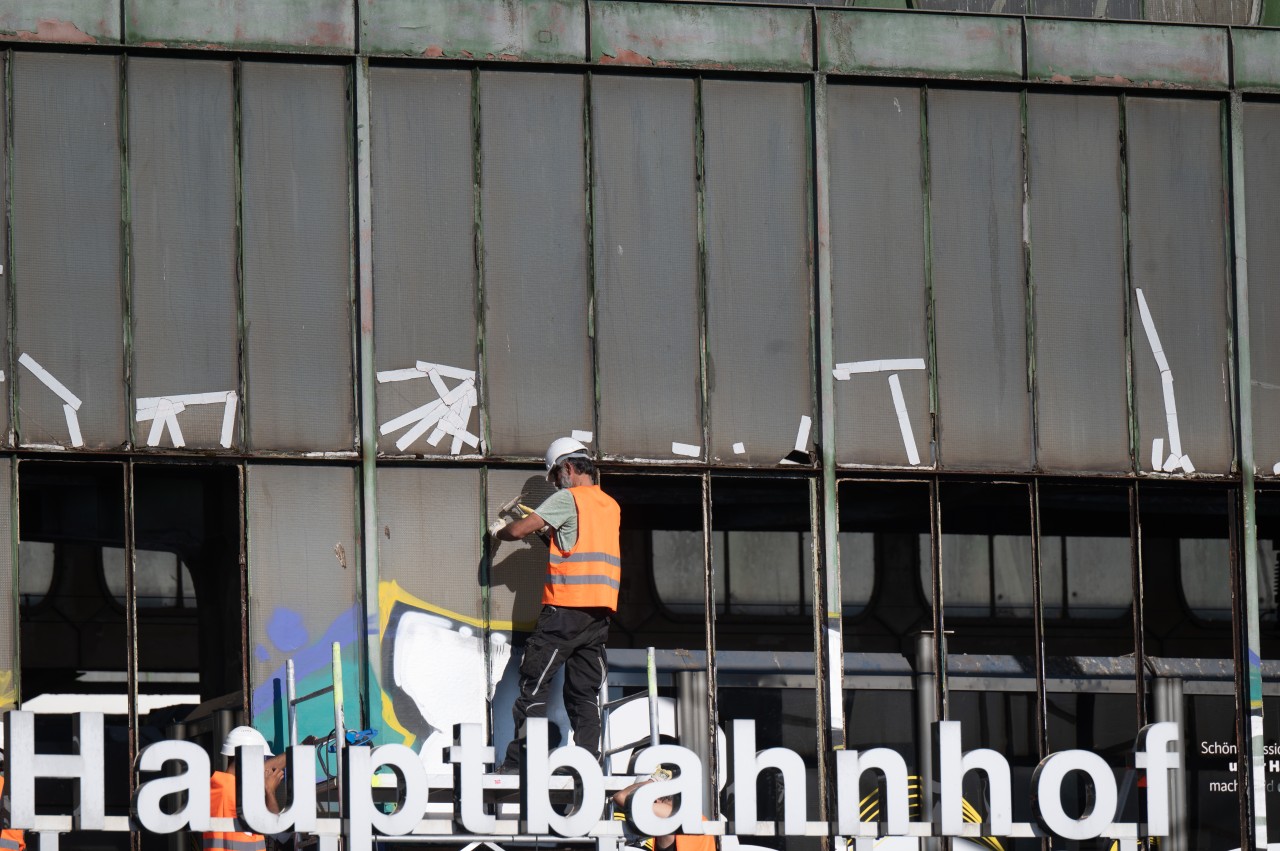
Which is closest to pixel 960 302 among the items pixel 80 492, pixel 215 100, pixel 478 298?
pixel 478 298

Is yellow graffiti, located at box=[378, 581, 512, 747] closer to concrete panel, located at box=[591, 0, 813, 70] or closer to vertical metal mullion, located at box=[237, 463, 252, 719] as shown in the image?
vertical metal mullion, located at box=[237, 463, 252, 719]

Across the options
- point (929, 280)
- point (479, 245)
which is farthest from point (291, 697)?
point (929, 280)

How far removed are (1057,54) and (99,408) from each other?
8.16 m

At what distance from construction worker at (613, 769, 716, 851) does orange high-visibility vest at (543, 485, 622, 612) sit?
129cm

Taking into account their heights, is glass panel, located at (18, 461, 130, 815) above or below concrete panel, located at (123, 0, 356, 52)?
below

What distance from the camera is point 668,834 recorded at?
13.0 metres

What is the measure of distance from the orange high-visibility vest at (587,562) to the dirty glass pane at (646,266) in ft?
3.25

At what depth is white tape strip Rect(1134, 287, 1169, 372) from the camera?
15289mm

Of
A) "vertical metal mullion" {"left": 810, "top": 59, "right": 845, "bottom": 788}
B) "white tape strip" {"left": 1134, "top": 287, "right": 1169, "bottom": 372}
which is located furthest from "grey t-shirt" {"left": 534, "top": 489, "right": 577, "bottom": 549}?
"white tape strip" {"left": 1134, "top": 287, "right": 1169, "bottom": 372}

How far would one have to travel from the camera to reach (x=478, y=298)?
47.4 feet

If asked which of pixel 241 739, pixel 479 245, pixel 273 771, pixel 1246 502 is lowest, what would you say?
pixel 273 771

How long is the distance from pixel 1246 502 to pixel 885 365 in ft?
10.5

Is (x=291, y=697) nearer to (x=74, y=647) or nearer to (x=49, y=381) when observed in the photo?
(x=49, y=381)

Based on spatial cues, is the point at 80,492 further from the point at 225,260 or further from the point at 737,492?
the point at 737,492
